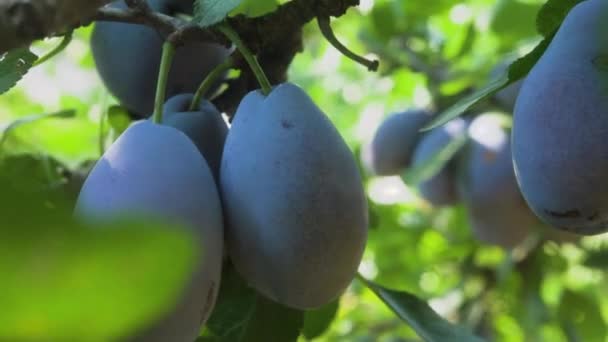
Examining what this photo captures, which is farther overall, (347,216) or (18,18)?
(347,216)

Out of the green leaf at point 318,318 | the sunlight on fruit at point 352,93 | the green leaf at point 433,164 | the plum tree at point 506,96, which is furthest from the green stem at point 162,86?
the sunlight on fruit at point 352,93

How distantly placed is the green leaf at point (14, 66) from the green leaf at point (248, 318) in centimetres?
24

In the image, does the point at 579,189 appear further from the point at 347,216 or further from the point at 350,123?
the point at 350,123

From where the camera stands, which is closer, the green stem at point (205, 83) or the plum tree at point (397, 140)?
the green stem at point (205, 83)

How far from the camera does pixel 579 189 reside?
571mm

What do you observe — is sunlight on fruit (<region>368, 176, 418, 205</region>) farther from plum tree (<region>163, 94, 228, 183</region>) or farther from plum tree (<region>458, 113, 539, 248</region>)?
plum tree (<region>163, 94, 228, 183</region>)

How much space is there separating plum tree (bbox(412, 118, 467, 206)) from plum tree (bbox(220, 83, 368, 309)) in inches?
31.1

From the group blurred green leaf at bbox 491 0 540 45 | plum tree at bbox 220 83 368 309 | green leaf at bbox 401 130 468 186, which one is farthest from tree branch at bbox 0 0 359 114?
blurred green leaf at bbox 491 0 540 45

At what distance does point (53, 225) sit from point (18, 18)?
204 mm

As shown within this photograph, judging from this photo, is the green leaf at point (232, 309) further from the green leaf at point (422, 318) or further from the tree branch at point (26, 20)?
the tree branch at point (26, 20)

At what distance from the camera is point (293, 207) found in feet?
1.97

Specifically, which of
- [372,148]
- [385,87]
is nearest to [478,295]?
[372,148]

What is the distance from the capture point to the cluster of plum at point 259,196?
1.86 feet

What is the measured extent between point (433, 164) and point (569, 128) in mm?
730
